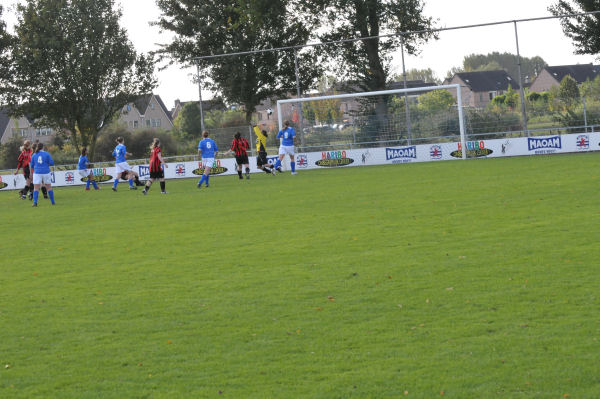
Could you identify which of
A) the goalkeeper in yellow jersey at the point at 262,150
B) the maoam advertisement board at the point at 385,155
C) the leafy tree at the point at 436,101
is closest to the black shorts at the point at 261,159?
the goalkeeper in yellow jersey at the point at 262,150

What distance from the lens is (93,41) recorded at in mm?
46844

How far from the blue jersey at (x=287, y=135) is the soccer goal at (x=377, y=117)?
12.1ft

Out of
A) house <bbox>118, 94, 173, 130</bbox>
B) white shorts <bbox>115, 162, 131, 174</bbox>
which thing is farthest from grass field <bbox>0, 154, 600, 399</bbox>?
house <bbox>118, 94, 173, 130</bbox>


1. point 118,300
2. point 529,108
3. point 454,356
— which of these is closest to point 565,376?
point 454,356

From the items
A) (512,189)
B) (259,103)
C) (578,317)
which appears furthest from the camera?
(259,103)

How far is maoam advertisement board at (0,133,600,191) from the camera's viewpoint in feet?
95.6

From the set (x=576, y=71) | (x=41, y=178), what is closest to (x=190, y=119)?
(x=576, y=71)

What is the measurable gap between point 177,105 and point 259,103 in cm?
9167

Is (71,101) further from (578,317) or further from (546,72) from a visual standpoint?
A: (578,317)

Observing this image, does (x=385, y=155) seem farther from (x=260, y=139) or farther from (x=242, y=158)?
(x=242, y=158)

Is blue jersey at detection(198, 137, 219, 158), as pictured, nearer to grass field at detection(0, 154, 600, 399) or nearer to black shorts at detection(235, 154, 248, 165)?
black shorts at detection(235, 154, 248, 165)

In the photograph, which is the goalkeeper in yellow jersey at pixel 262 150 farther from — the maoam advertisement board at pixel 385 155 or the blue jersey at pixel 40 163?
the blue jersey at pixel 40 163

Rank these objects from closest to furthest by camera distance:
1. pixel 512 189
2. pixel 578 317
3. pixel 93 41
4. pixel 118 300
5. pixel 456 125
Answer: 1. pixel 578 317
2. pixel 118 300
3. pixel 512 189
4. pixel 456 125
5. pixel 93 41

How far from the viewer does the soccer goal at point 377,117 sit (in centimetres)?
3161
